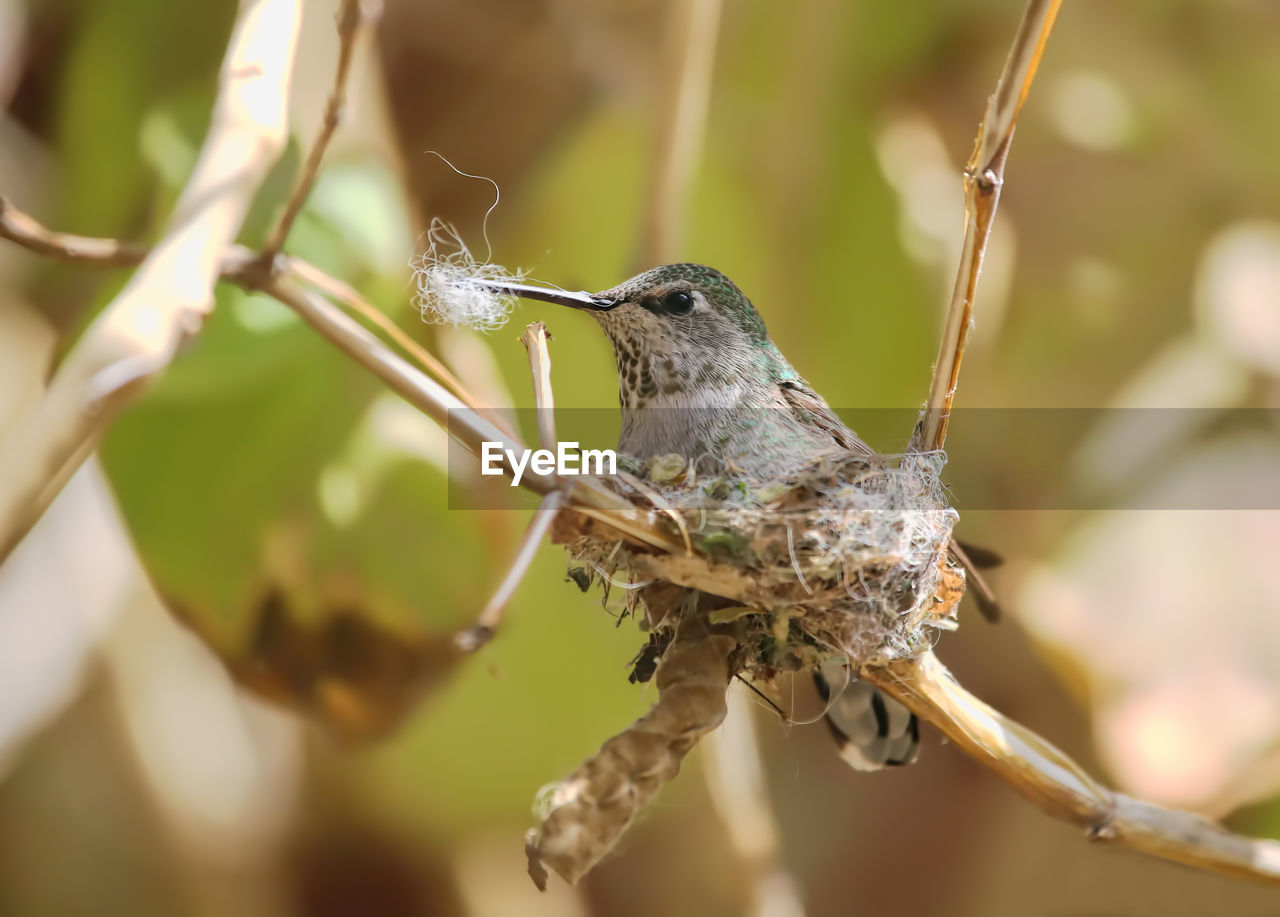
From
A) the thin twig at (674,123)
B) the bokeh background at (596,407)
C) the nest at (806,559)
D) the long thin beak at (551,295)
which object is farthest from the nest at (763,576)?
the bokeh background at (596,407)

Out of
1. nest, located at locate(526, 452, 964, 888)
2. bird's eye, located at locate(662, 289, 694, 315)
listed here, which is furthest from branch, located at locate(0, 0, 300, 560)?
bird's eye, located at locate(662, 289, 694, 315)

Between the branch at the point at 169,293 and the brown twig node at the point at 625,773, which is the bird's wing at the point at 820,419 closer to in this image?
the brown twig node at the point at 625,773

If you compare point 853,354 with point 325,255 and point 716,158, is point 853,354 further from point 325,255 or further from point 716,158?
point 325,255

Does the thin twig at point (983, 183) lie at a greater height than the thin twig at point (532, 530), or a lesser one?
greater

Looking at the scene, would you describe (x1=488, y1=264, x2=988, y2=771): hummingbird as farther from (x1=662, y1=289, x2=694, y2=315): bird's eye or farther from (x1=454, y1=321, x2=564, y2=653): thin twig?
(x1=454, y1=321, x2=564, y2=653): thin twig

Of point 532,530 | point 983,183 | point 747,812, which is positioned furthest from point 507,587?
point 747,812
